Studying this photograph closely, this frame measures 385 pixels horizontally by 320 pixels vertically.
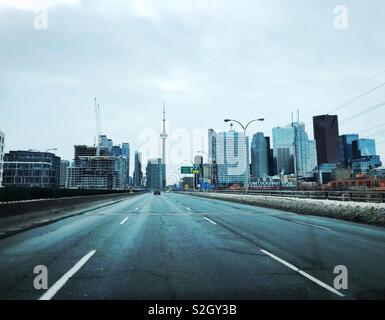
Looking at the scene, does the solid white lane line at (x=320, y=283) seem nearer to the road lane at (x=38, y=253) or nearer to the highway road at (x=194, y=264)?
the highway road at (x=194, y=264)

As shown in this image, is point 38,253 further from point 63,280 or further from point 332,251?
point 332,251

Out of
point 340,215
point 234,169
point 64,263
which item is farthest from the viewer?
point 234,169

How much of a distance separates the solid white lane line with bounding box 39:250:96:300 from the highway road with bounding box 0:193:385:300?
0.05ft

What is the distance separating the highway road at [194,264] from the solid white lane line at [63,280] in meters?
0.02

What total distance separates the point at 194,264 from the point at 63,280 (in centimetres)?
274

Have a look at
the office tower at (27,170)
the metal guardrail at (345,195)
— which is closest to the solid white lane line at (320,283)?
the metal guardrail at (345,195)

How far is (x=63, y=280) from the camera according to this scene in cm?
673

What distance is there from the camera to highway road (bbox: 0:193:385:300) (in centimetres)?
596

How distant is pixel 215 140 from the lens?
160125mm

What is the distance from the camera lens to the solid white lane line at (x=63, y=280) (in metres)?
5.81

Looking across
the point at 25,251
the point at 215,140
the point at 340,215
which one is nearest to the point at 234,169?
the point at 215,140

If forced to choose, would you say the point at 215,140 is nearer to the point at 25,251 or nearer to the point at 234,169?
the point at 234,169

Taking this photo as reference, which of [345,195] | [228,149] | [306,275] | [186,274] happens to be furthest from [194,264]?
[228,149]
